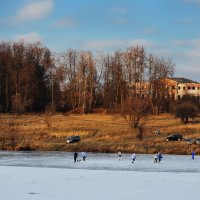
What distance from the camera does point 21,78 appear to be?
8562cm

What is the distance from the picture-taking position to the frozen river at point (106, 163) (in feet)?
98.8

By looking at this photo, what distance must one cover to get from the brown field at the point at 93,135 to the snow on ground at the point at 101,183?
10314 mm

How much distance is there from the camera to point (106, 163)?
33.0 m

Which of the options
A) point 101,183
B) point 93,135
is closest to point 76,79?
point 93,135

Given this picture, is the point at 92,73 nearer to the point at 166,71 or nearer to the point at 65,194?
the point at 166,71

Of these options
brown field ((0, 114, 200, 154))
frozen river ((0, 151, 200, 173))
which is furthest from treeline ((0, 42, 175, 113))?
frozen river ((0, 151, 200, 173))

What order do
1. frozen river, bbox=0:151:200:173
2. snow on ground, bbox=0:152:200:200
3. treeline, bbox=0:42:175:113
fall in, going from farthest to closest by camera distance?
treeline, bbox=0:42:175:113, frozen river, bbox=0:151:200:173, snow on ground, bbox=0:152:200:200

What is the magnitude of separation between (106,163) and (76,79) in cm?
6009

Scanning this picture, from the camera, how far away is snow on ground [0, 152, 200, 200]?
1833 centimetres

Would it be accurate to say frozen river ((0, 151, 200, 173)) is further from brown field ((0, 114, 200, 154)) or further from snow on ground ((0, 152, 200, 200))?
brown field ((0, 114, 200, 154))

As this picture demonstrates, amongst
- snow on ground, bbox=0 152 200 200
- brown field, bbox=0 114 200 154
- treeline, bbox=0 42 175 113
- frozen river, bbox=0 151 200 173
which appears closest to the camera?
snow on ground, bbox=0 152 200 200

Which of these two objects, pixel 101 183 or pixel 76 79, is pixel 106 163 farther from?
pixel 76 79

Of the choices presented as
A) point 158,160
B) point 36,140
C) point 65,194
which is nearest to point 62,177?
point 65,194

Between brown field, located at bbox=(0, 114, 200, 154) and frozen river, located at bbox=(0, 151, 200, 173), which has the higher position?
brown field, located at bbox=(0, 114, 200, 154)
